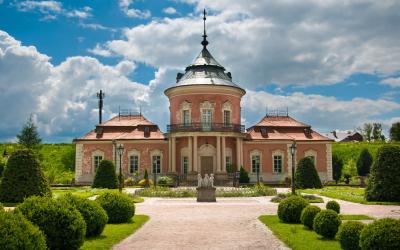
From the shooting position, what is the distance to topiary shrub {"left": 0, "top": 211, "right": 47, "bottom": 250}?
6.19 m

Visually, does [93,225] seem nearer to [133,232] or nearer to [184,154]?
[133,232]

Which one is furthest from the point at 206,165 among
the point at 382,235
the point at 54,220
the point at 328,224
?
the point at 382,235

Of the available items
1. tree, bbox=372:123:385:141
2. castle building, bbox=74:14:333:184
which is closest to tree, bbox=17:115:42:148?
castle building, bbox=74:14:333:184

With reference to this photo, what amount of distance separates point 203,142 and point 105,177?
35.9ft

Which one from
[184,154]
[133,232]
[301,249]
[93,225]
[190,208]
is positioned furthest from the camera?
[184,154]

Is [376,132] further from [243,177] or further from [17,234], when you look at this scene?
[17,234]

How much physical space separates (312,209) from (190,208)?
7979mm

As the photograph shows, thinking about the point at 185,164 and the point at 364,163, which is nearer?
the point at 185,164

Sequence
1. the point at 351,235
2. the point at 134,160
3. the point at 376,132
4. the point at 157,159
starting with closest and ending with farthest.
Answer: the point at 351,235
the point at 134,160
the point at 157,159
the point at 376,132

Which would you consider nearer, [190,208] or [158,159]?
[190,208]

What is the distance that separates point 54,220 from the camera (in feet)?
27.7

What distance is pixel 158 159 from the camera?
40.8 metres

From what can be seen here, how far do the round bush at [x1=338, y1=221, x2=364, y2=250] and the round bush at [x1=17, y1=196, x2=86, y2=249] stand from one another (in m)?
5.03

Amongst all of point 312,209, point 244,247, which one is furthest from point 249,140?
point 244,247
